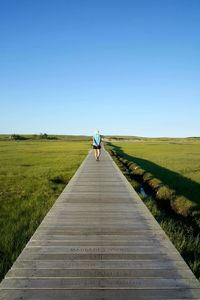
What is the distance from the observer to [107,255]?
526cm

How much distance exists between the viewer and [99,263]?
4918 mm

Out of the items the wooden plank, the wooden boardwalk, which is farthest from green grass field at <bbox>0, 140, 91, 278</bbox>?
the wooden plank

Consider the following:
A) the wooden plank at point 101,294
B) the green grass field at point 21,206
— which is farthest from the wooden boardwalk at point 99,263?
the green grass field at point 21,206

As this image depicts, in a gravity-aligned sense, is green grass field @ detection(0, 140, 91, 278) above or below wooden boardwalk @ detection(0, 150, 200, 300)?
below

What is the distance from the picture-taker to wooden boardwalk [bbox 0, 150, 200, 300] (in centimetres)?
401

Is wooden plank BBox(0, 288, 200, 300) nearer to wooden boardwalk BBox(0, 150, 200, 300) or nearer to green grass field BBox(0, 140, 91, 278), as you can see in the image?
wooden boardwalk BBox(0, 150, 200, 300)

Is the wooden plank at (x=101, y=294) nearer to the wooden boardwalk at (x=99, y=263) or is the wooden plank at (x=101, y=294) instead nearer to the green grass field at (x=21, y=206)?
the wooden boardwalk at (x=99, y=263)

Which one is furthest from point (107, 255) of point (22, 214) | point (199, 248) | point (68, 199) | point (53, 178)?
point (53, 178)

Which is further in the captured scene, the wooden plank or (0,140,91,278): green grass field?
(0,140,91,278): green grass field

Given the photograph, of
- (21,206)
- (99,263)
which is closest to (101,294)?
(99,263)

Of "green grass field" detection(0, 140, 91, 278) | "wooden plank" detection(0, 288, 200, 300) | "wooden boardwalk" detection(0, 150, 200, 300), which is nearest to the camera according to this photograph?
"wooden plank" detection(0, 288, 200, 300)

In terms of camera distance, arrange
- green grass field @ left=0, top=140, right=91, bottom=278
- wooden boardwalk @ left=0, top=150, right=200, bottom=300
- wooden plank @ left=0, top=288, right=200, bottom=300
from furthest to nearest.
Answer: green grass field @ left=0, top=140, right=91, bottom=278
wooden boardwalk @ left=0, top=150, right=200, bottom=300
wooden plank @ left=0, top=288, right=200, bottom=300

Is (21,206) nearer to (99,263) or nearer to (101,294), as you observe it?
(99,263)

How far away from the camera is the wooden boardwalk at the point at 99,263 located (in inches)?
158
